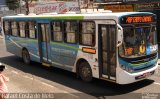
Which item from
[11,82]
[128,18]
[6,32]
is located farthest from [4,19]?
[128,18]

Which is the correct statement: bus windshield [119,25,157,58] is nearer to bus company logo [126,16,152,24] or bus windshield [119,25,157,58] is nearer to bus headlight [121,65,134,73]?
bus company logo [126,16,152,24]

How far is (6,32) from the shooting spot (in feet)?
68.5

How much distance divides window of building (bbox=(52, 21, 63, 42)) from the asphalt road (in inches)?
66.4

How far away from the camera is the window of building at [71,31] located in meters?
13.6

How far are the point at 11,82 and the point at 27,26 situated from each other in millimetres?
4763

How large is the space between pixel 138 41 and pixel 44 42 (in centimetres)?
586

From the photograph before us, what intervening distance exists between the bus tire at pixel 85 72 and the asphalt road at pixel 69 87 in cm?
21

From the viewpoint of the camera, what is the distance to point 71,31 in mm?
13867

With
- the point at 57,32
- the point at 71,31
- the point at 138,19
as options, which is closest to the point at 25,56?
the point at 57,32

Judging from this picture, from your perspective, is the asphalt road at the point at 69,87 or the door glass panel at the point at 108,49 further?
the door glass panel at the point at 108,49

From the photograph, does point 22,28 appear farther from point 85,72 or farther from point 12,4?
point 12,4

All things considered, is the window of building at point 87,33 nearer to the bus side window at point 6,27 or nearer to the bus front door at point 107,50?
the bus front door at point 107,50

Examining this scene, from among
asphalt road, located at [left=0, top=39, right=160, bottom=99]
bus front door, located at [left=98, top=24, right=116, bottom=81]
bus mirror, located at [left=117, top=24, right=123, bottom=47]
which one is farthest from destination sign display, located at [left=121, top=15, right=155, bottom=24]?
asphalt road, located at [left=0, top=39, right=160, bottom=99]

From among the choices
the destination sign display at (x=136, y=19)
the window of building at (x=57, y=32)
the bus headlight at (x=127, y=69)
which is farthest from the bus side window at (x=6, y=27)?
the bus headlight at (x=127, y=69)
